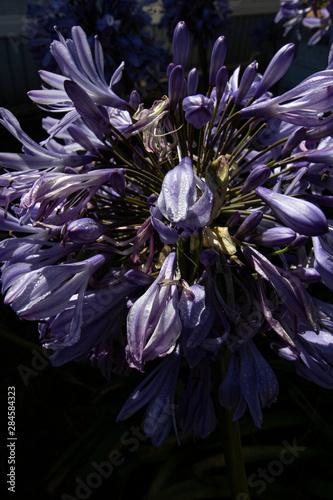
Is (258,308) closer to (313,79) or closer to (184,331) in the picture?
(184,331)

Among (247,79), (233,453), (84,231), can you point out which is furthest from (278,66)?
(233,453)

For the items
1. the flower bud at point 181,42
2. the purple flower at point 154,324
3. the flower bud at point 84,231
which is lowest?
the purple flower at point 154,324

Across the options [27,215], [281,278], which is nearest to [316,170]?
[281,278]

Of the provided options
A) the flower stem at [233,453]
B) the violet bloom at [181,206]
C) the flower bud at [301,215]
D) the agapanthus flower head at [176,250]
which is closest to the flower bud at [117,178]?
the agapanthus flower head at [176,250]

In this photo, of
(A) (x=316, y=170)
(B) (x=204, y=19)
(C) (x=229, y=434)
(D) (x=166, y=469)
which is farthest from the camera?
(B) (x=204, y=19)

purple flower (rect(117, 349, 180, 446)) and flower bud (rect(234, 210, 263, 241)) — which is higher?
flower bud (rect(234, 210, 263, 241))

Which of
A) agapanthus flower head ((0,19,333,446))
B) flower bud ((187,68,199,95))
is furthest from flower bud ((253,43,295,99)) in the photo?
flower bud ((187,68,199,95))

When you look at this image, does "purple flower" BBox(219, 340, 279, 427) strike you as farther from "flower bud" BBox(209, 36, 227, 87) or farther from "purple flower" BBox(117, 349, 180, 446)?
"flower bud" BBox(209, 36, 227, 87)

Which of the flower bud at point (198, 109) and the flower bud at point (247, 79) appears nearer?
the flower bud at point (198, 109)

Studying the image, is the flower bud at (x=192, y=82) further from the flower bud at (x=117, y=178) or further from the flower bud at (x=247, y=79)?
the flower bud at (x=117, y=178)
